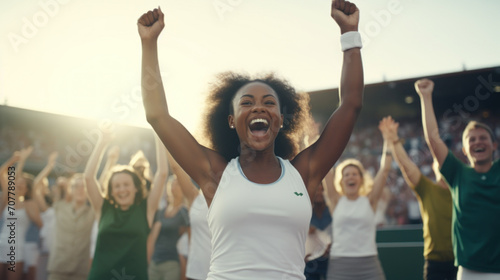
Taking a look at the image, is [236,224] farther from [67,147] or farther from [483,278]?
[67,147]

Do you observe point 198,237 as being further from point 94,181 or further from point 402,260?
point 402,260

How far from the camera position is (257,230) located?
6.18ft

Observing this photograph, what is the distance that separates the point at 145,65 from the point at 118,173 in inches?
102

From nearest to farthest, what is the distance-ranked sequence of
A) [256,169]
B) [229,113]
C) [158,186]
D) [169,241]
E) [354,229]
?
1. [256,169]
2. [229,113]
3. [158,186]
4. [354,229]
5. [169,241]

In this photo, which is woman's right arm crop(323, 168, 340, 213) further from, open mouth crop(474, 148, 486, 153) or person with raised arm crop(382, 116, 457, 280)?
open mouth crop(474, 148, 486, 153)

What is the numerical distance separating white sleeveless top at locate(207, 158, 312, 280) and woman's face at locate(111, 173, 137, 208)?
8.30ft

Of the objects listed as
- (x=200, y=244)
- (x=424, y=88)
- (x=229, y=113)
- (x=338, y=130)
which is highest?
(x=424, y=88)

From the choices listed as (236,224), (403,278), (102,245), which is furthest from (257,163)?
(403,278)

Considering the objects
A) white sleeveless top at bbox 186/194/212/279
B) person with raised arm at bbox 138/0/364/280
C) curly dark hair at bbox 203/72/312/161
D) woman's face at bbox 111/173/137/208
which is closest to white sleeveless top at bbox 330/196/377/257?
white sleeveless top at bbox 186/194/212/279

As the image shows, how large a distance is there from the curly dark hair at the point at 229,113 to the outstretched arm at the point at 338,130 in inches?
17.8

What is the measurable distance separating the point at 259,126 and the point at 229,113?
1.63 feet

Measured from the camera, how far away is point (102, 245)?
399 cm

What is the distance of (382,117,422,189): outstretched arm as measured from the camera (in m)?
5.01

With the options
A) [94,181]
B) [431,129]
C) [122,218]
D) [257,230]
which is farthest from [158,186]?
[257,230]
